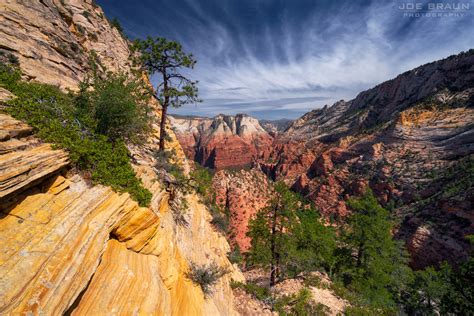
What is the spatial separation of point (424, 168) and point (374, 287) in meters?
51.4

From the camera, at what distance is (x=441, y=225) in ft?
121

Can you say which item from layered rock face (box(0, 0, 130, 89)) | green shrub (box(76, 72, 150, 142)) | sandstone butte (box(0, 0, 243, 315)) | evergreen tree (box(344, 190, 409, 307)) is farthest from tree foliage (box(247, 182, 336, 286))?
layered rock face (box(0, 0, 130, 89))

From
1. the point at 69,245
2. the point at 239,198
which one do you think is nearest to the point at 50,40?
the point at 69,245

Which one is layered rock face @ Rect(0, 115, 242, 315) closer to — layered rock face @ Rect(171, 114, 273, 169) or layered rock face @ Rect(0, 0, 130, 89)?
layered rock face @ Rect(0, 0, 130, 89)

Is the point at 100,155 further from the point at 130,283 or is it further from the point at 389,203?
the point at 389,203

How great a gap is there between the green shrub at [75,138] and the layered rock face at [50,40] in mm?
3478

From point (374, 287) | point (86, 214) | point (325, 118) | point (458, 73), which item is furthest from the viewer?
point (325, 118)

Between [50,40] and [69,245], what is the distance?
14.5 m

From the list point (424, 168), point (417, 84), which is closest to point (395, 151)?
point (424, 168)

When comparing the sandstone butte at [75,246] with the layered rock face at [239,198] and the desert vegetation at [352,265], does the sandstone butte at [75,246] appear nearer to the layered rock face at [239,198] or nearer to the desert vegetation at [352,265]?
the desert vegetation at [352,265]

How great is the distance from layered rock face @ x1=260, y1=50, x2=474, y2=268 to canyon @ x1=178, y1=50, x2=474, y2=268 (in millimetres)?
129

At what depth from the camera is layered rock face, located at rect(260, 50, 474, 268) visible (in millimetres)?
36688

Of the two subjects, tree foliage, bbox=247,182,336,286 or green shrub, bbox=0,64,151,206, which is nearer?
green shrub, bbox=0,64,151,206

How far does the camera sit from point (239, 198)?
4806cm
